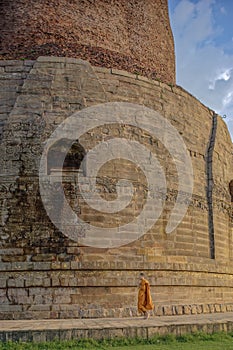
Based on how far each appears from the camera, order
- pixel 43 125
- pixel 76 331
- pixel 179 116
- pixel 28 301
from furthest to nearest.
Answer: pixel 179 116
pixel 43 125
pixel 28 301
pixel 76 331

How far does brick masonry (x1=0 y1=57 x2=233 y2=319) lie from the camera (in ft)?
32.1

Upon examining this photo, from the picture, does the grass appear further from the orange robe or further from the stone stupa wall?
the stone stupa wall

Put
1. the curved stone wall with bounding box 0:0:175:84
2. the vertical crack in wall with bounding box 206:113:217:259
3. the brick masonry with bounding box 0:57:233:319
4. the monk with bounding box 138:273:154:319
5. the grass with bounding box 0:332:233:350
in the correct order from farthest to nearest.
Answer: the vertical crack in wall with bounding box 206:113:217:259, the curved stone wall with bounding box 0:0:175:84, the brick masonry with bounding box 0:57:233:319, the monk with bounding box 138:273:154:319, the grass with bounding box 0:332:233:350

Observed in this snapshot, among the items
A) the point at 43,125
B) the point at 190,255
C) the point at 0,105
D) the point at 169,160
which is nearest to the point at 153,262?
the point at 190,255

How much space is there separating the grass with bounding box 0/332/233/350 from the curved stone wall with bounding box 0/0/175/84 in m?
6.89

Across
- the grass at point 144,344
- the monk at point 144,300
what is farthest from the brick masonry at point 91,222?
the grass at point 144,344

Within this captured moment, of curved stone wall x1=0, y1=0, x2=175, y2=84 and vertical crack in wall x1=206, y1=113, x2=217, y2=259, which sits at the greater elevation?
curved stone wall x1=0, y1=0, x2=175, y2=84

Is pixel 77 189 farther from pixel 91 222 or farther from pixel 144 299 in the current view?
pixel 144 299

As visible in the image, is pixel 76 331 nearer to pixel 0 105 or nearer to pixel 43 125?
pixel 43 125

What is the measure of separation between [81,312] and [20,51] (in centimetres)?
618

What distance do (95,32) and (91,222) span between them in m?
6.17

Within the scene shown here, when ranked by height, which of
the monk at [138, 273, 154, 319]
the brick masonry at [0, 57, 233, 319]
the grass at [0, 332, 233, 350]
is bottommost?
the grass at [0, 332, 233, 350]

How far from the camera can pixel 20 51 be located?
12.1 m

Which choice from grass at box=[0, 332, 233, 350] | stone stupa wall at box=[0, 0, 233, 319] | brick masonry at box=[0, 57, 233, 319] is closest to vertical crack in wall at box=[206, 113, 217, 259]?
stone stupa wall at box=[0, 0, 233, 319]
